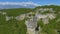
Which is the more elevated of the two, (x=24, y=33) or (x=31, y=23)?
(x=31, y=23)

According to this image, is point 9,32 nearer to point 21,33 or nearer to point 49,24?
point 21,33

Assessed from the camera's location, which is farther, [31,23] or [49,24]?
[49,24]

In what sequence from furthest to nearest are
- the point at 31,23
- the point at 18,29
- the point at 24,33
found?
the point at 18,29
the point at 24,33
the point at 31,23

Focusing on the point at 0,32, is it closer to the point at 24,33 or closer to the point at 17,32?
the point at 17,32

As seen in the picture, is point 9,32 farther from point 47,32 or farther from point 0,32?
point 47,32

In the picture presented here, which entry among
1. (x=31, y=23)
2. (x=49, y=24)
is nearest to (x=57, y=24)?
(x=49, y=24)

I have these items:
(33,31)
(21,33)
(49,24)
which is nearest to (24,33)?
→ (21,33)

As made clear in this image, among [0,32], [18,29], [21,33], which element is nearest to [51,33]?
[21,33]

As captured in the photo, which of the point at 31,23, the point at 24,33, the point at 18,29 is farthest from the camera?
the point at 18,29

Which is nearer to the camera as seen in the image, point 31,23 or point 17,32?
point 31,23
